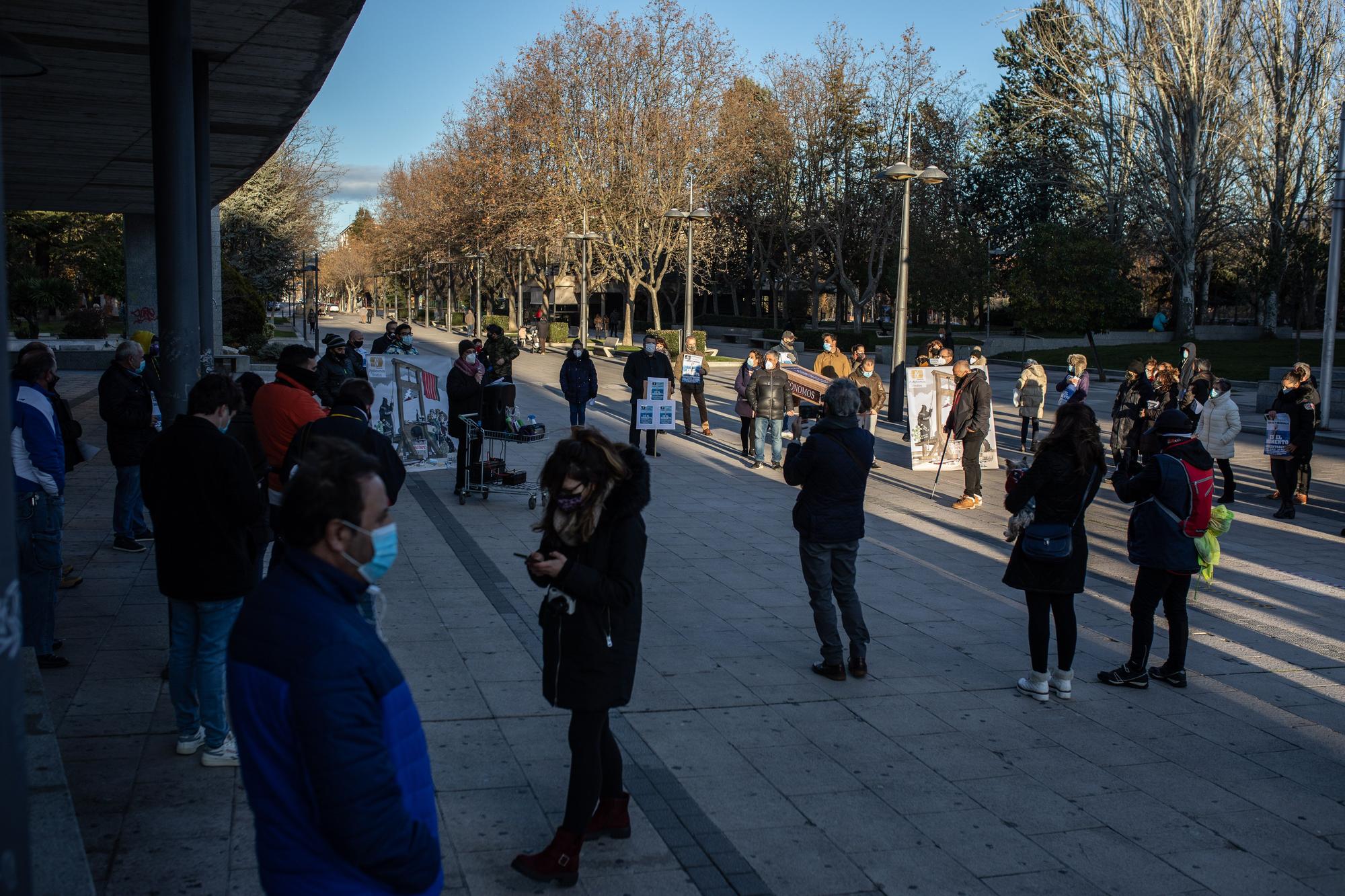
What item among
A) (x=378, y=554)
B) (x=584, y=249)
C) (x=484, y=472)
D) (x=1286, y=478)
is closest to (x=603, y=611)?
(x=378, y=554)

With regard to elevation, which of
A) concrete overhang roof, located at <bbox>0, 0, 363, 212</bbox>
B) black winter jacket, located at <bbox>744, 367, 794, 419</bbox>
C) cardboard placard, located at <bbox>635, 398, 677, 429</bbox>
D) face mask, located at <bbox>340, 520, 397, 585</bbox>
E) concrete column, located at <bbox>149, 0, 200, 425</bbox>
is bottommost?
cardboard placard, located at <bbox>635, 398, 677, 429</bbox>

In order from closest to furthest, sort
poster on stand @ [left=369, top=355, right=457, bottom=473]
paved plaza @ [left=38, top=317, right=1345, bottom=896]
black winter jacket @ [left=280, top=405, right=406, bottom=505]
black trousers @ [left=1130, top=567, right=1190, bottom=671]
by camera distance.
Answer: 1. paved plaza @ [left=38, top=317, right=1345, bottom=896]
2. black winter jacket @ [left=280, top=405, right=406, bottom=505]
3. black trousers @ [left=1130, top=567, right=1190, bottom=671]
4. poster on stand @ [left=369, top=355, right=457, bottom=473]

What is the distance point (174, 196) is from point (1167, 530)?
24.4 feet

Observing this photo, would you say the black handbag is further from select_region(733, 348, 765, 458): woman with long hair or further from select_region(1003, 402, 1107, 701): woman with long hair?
select_region(733, 348, 765, 458): woman with long hair

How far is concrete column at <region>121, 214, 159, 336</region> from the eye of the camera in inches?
904

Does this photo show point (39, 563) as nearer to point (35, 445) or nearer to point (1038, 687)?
point (35, 445)

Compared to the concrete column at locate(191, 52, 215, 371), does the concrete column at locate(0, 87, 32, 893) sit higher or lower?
lower

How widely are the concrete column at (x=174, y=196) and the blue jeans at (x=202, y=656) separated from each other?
11.7 feet

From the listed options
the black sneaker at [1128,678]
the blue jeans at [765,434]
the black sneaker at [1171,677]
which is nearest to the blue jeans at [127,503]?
the black sneaker at [1128,678]

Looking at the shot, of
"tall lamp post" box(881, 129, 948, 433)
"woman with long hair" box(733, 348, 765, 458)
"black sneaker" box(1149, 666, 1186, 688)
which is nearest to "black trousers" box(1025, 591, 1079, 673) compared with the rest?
"black sneaker" box(1149, 666, 1186, 688)

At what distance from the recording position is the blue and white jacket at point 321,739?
228cm

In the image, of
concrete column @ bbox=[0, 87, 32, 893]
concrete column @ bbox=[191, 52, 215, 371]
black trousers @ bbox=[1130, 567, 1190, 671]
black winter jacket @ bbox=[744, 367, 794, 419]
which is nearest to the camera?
concrete column @ bbox=[0, 87, 32, 893]

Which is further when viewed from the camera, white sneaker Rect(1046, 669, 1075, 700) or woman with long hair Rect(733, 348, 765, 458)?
woman with long hair Rect(733, 348, 765, 458)

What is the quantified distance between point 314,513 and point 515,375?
99.2 feet
